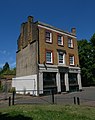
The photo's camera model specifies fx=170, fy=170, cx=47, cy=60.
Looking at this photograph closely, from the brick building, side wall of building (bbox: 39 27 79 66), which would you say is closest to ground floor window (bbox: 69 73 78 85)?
the brick building

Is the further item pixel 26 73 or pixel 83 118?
pixel 26 73

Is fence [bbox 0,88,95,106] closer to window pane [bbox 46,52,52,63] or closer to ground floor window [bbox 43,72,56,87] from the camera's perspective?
ground floor window [bbox 43,72,56,87]

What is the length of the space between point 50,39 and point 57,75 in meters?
5.83

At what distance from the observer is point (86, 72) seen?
4397cm

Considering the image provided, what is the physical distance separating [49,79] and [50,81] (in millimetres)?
351

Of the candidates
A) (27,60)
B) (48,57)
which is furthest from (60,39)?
(27,60)

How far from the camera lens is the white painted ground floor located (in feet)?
78.9

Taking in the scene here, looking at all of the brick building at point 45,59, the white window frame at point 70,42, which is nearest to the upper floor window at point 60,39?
the brick building at point 45,59

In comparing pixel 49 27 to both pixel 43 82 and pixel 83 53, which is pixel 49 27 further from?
pixel 83 53

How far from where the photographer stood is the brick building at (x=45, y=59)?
2478 centimetres

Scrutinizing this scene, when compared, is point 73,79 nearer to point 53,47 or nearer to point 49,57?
point 49,57

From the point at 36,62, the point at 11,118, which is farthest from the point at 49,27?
the point at 11,118

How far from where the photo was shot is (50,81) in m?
25.8

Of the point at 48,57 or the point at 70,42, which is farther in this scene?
the point at 70,42
